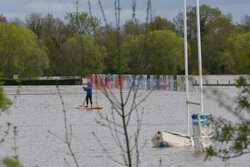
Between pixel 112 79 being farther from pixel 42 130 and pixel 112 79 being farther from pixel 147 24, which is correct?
pixel 147 24

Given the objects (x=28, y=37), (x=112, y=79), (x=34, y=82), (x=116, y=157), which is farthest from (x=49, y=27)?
(x=116, y=157)

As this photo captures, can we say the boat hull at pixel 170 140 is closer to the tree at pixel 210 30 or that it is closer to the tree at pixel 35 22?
the tree at pixel 210 30

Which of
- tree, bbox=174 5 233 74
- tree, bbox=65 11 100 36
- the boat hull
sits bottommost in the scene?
the boat hull

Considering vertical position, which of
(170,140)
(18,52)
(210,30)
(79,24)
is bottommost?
(170,140)

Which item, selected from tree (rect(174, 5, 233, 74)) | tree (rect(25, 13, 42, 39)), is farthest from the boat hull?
tree (rect(25, 13, 42, 39))

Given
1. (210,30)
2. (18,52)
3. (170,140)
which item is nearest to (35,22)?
(18,52)

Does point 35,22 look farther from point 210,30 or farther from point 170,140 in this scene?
point 170,140

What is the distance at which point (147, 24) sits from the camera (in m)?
5.97

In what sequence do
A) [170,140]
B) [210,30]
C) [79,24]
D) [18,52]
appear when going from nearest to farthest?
[79,24], [170,140], [18,52], [210,30]

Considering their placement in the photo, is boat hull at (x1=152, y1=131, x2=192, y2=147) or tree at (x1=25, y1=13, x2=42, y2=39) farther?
tree at (x1=25, y1=13, x2=42, y2=39)

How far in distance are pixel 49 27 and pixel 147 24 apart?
95.5 m

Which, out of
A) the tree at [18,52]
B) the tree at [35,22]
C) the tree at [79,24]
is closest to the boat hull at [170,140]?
the tree at [79,24]

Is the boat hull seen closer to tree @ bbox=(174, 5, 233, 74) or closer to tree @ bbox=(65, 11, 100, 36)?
tree @ bbox=(65, 11, 100, 36)

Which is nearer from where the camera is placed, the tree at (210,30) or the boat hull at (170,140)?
the boat hull at (170,140)
